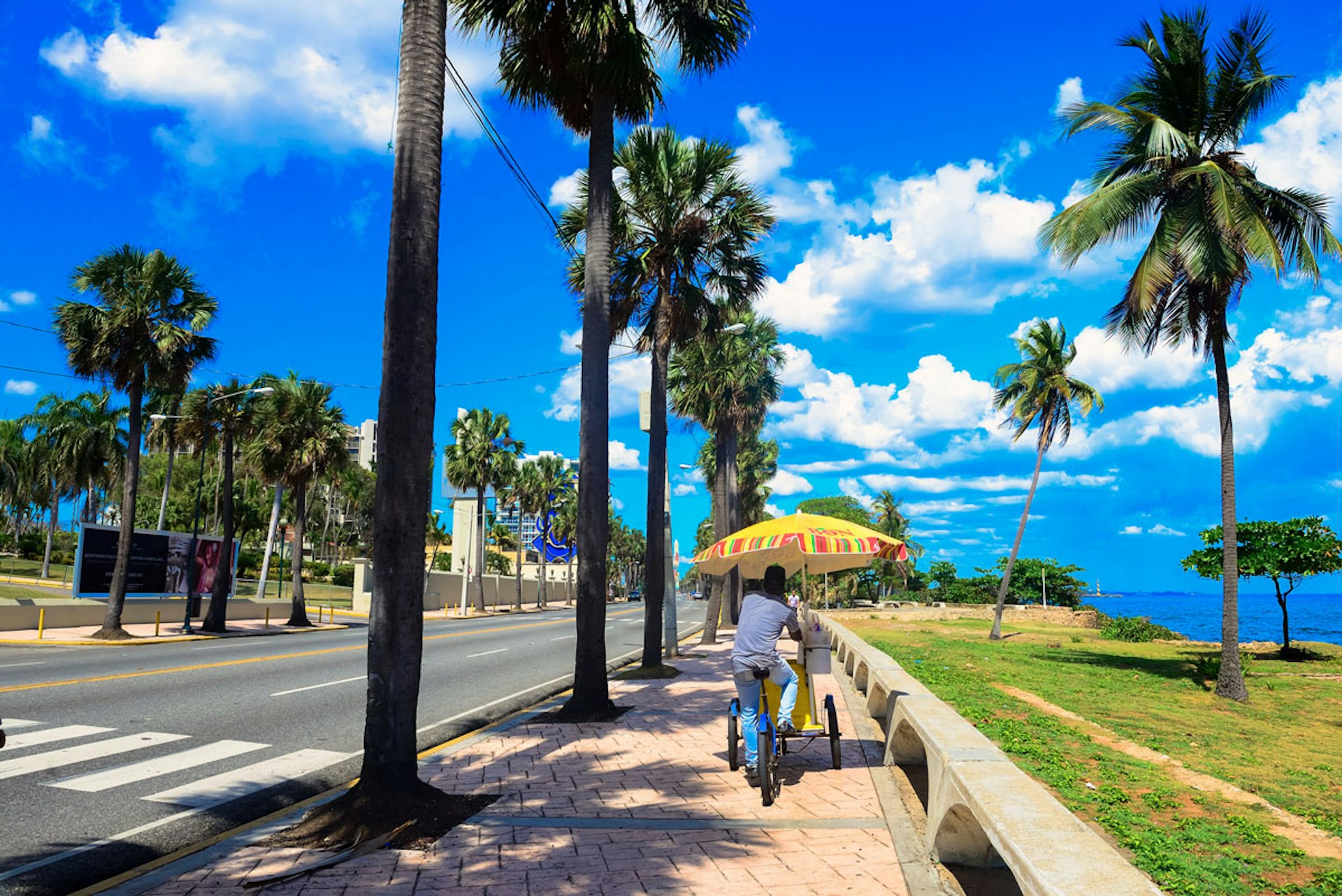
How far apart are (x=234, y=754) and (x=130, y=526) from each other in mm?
20620

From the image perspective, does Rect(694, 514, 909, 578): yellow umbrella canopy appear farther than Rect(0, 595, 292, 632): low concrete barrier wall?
No

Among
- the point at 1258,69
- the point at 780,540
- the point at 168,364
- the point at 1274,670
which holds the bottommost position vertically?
the point at 1274,670

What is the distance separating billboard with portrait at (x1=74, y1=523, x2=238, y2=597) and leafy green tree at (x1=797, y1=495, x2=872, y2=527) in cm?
7452

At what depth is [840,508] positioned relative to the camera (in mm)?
105812

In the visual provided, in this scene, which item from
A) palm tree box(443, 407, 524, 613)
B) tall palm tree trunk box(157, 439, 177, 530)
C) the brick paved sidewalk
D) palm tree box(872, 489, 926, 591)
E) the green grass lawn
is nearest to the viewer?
the brick paved sidewalk

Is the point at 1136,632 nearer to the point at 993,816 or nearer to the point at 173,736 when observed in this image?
the point at 173,736

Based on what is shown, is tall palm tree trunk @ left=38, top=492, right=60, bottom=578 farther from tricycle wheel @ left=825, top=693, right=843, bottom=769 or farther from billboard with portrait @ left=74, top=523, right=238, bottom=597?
tricycle wheel @ left=825, top=693, right=843, bottom=769

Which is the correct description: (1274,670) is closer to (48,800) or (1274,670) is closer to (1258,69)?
(1258,69)

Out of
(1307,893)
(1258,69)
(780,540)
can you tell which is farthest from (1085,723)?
(1258,69)

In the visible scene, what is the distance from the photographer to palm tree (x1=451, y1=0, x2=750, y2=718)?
11.4 metres

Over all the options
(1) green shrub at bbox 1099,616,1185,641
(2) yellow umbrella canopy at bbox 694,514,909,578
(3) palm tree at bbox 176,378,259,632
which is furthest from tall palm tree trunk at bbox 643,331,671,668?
(1) green shrub at bbox 1099,616,1185,641

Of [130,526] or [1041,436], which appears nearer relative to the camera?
[130,526]

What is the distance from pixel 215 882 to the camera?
16.6 ft

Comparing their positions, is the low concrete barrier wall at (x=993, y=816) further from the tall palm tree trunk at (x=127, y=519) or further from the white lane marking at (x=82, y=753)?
the tall palm tree trunk at (x=127, y=519)
